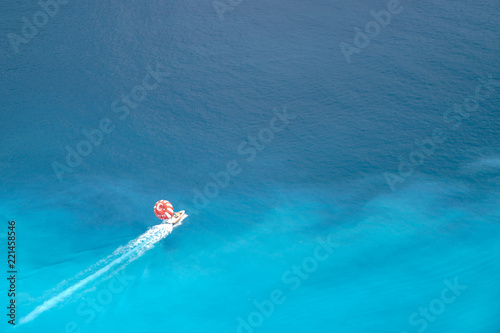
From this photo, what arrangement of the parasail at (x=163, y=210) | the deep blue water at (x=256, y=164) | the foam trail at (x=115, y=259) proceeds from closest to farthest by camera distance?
the foam trail at (x=115, y=259), the deep blue water at (x=256, y=164), the parasail at (x=163, y=210)

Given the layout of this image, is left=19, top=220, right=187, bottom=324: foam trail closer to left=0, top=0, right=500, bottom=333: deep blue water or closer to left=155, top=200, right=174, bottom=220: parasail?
left=0, top=0, right=500, bottom=333: deep blue water

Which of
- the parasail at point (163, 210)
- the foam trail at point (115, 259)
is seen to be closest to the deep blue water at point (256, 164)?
the foam trail at point (115, 259)

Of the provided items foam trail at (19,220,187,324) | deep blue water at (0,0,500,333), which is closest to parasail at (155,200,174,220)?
foam trail at (19,220,187,324)

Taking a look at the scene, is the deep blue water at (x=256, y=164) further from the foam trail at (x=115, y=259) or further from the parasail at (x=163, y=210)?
the parasail at (x=163, y=210)

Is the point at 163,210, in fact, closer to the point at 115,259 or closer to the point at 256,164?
the point at 115,259

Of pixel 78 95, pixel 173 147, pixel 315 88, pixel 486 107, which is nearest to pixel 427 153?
pixel 486 107

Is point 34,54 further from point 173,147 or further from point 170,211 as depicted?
point 170,211
